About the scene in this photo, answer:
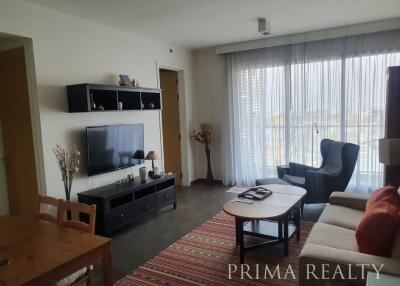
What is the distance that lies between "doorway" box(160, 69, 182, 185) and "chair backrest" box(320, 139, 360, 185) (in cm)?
266

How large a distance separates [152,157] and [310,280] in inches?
112

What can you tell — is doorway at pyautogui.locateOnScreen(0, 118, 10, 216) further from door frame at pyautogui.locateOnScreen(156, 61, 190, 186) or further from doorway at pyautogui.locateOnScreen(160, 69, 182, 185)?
door frame at pyautogui.locateOnScreen(156, 61, 190, 186)

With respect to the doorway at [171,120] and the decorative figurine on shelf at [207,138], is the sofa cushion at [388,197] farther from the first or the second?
the doorway at [171,120]

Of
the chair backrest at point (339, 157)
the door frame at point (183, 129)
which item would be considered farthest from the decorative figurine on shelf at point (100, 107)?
the chair backrest at point (339, 157)

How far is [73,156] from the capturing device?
348 cm

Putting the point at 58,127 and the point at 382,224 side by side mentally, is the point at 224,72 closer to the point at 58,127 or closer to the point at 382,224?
the point at 58,127

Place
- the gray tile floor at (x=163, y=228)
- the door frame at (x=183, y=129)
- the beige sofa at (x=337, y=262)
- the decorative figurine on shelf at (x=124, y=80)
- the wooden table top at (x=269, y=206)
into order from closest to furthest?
1. the beige sofa at (x=337, y=262)
2. the wooden table top at (x=269, y=206)
3. the gray tile floor at (x=163, y=228)
4. the decorative figurine on shelf at (x=124, y=80)
5. the door frame at (x=183, y=129)

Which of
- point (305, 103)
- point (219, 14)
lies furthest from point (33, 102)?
point (305, 103)

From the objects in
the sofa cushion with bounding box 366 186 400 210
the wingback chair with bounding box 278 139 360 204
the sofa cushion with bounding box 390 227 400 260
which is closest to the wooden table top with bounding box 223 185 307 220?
the wingback chair with bounding box 278 139 360 204

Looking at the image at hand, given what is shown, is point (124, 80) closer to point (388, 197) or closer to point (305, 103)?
point (305, 103)

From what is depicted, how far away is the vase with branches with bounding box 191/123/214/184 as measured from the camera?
18.9 feet

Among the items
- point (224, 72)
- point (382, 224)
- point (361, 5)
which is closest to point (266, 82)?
point (224, 72)

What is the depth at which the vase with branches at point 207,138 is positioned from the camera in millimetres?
5746

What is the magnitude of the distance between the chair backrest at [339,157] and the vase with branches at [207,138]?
2.06 m
